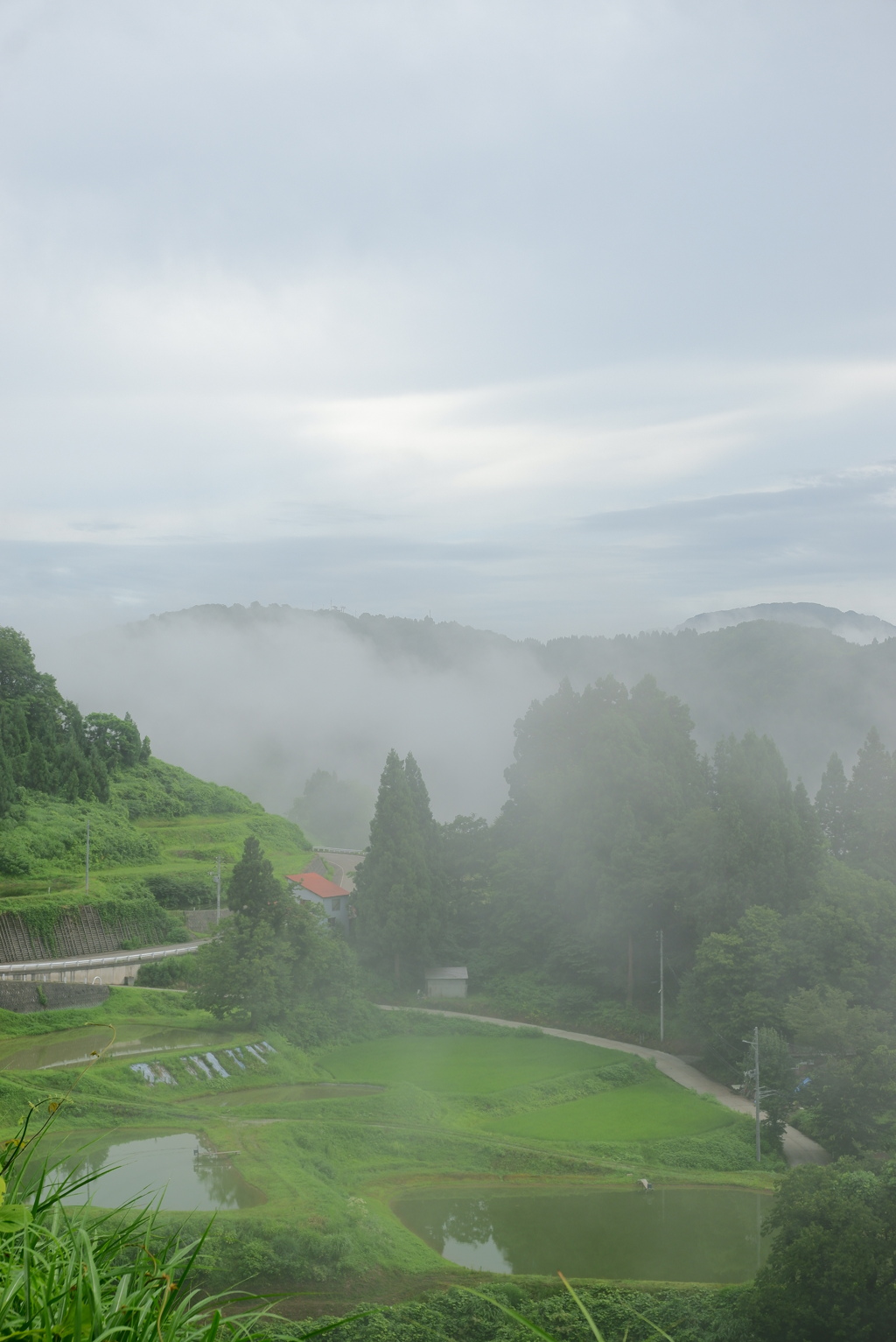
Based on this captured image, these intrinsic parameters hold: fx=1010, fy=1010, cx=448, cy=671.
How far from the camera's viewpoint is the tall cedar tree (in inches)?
1373

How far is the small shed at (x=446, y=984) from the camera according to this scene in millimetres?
34969

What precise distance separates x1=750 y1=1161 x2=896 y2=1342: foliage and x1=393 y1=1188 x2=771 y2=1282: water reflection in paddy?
2285mm

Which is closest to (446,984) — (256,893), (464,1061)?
(464,1061)

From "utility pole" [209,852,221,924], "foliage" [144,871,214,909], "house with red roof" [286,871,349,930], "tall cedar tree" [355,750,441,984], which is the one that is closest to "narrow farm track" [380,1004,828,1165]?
"tall cedar tree" [355,750,441,984]

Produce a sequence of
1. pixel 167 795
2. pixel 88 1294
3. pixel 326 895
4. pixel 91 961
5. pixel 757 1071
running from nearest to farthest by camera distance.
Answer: pixel 88 1294 < pixel 757 1071 < pixel 91 961 < pixel 326 895 < pixel 167 795

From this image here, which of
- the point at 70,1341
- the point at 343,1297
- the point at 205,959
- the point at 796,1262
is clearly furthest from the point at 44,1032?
the point at 70,1341

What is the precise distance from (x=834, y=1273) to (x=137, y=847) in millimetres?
32640

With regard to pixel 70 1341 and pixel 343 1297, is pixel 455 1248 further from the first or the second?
pixel 70 1341

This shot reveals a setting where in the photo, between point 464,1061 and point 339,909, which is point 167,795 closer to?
point 339,909

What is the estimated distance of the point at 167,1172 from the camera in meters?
18.2

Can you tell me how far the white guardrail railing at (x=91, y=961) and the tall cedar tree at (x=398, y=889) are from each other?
6.30m

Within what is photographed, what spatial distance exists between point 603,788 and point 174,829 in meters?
20.2

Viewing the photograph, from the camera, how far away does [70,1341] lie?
2.68 metres

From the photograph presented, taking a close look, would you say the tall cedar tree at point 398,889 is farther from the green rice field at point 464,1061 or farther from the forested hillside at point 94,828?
the forested hillside at point 94,828
